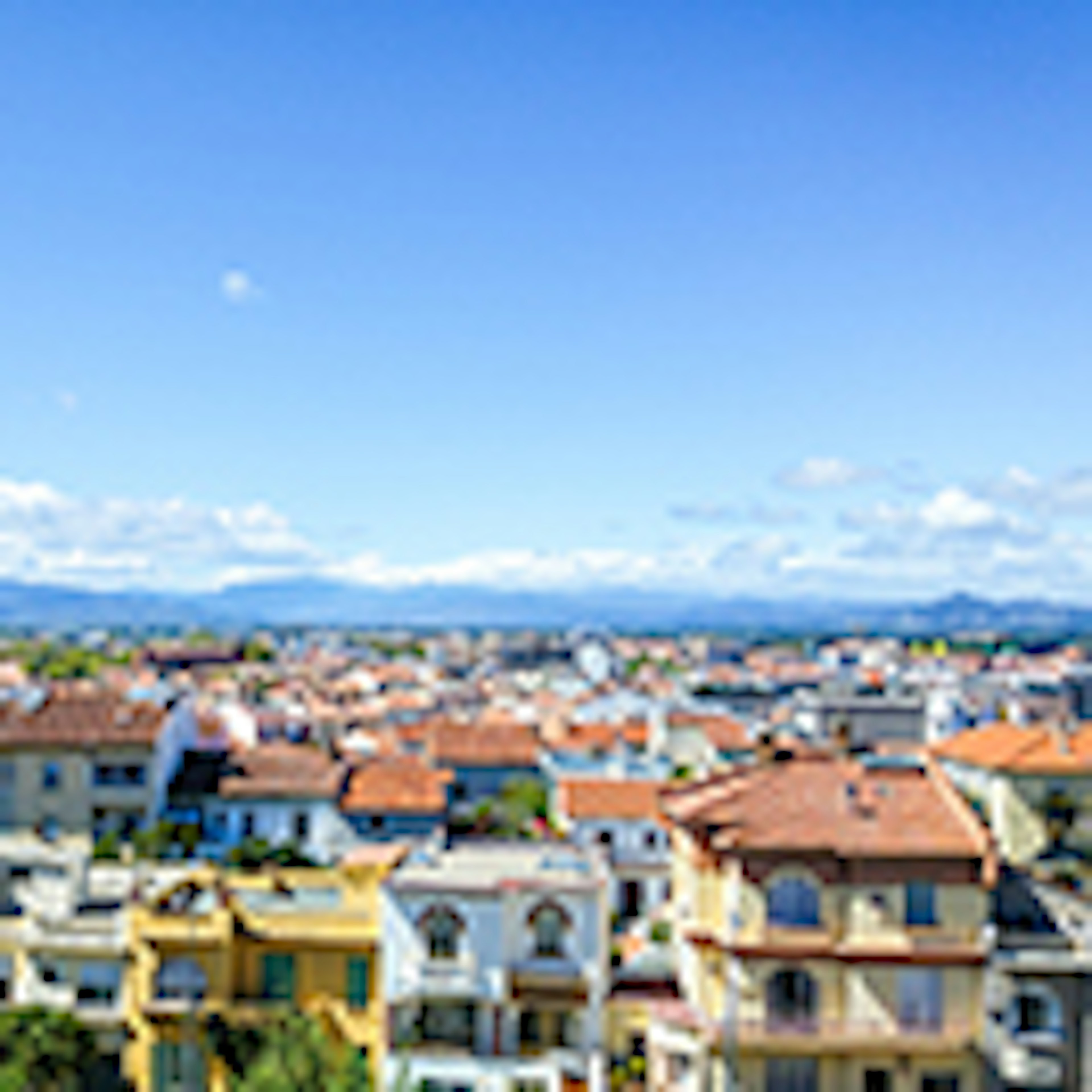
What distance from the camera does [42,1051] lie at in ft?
105

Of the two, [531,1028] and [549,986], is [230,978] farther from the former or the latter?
[549,986]

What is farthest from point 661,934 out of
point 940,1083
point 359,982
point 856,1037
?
point 940,1083

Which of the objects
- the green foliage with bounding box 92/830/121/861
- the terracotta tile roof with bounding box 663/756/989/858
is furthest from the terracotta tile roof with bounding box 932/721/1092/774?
the green foliage with bounding box 92/830/121/861

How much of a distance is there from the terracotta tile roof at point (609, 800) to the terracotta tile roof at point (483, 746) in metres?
13.8

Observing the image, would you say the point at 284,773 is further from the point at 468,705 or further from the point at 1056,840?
the point at 468,705

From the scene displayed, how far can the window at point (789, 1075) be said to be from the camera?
1181 inches

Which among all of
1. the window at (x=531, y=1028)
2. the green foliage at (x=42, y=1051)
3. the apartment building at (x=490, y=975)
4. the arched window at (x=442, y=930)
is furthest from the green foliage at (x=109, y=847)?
the window at (x=531, y=1028)

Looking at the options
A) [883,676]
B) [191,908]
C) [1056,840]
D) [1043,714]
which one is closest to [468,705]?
[1043,714]

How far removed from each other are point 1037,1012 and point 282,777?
33.9 m

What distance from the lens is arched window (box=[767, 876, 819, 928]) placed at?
99.6 feet

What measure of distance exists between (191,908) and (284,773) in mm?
25571

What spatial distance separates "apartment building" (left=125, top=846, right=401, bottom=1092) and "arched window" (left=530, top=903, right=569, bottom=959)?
345cm

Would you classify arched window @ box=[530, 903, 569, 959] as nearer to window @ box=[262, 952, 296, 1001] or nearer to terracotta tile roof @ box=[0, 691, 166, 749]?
window @ box=[262, 952, 296, 1001]

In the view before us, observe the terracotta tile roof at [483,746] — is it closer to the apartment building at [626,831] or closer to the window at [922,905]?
the apartment building at [626,831]
